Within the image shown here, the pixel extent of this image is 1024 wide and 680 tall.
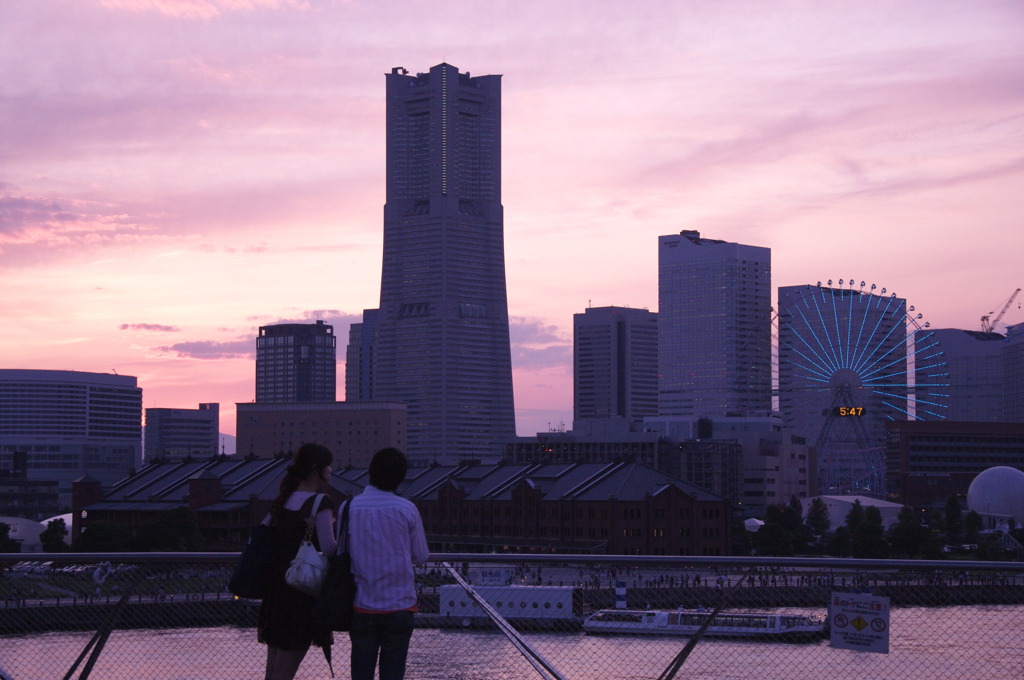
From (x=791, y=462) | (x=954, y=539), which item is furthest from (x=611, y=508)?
(x=791, y=462)

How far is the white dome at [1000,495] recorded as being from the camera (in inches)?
5261

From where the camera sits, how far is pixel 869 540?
358ft

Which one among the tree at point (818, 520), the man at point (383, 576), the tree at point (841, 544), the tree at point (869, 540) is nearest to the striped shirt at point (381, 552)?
the man at point (383, 576)

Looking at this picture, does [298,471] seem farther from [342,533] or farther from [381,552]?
[381,552]

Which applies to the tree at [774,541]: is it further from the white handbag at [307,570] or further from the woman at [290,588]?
the white handbag at [307,570]

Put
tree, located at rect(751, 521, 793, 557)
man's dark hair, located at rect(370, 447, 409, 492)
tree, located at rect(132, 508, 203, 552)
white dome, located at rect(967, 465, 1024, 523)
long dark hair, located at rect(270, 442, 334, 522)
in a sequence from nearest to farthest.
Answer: long dark hair, located at rect(270, 442, 334, 522) < man's dark hair, located at rect(370, 447, 409, 492) < tree, located at rect(132, 508, 203, 552) < tree, located at rect(751, 521, 793, 557) < white dome, located at rect(967, 465, 1024, 523)

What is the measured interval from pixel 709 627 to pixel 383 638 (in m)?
2.91

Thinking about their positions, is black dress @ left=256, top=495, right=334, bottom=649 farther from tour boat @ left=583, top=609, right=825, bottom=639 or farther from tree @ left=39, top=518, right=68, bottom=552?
tree @ left=39, top=518, right=68, bottom=552

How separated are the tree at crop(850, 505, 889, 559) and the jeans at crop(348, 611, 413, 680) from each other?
102005 mm

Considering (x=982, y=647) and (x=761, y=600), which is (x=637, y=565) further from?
(x=982, y=647)

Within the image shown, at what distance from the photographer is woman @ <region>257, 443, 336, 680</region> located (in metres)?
9.81

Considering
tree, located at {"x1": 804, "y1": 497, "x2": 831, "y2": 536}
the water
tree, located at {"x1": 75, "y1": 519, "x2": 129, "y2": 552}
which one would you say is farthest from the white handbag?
tree, located at {"x1": 804, "y1": 497, "x2": 831, "y2": 536}

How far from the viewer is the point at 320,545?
9750 millimetres

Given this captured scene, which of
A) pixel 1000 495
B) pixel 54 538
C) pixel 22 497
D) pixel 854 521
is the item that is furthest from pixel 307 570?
pixel 22 497
